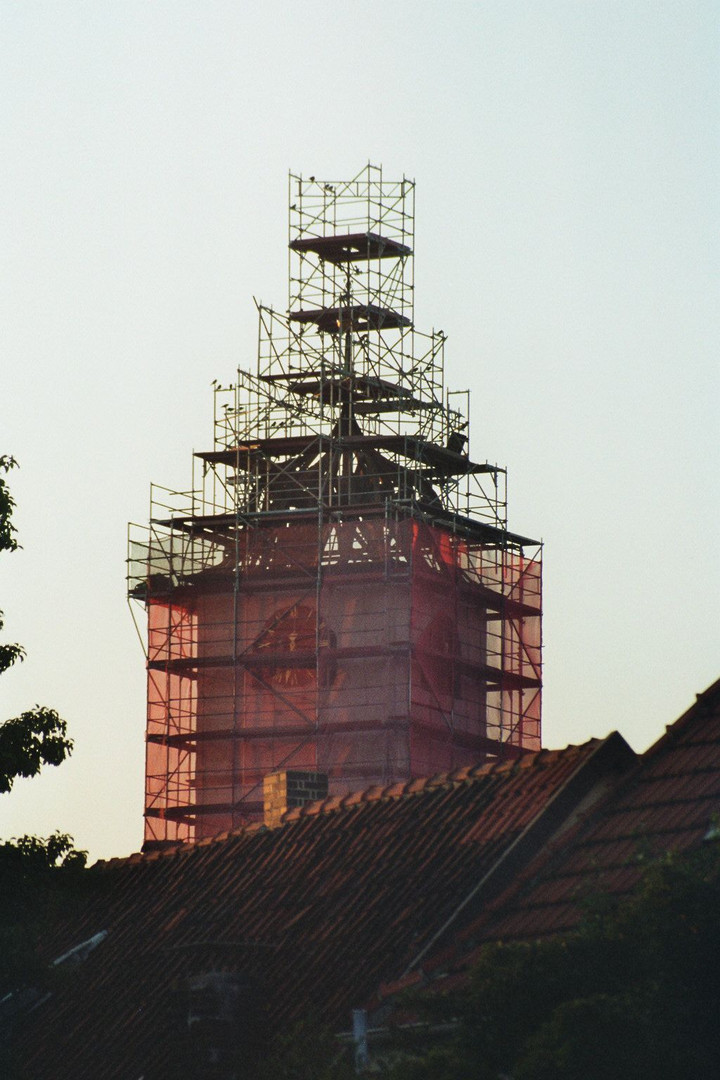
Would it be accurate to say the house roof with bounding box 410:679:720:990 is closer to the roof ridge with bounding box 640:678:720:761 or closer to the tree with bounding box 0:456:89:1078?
the roof ridge with bounding box 640:678:720:761

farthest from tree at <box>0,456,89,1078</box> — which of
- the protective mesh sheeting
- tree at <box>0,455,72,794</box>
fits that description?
the protective mesh sheeting

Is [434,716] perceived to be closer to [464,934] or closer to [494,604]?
[494,604]

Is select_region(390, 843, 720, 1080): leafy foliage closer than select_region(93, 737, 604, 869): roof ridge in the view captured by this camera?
Yes

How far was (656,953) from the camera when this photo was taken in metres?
16.7

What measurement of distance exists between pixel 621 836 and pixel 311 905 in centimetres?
378

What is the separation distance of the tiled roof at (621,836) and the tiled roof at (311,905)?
0.36m

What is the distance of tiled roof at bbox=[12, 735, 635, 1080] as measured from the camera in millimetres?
22734

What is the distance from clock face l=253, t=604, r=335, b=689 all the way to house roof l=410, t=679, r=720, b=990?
3360 centimetres

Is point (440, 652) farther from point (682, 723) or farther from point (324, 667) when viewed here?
point (682, 723)

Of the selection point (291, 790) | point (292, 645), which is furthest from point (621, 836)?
point (292, 645)

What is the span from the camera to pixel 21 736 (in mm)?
22672

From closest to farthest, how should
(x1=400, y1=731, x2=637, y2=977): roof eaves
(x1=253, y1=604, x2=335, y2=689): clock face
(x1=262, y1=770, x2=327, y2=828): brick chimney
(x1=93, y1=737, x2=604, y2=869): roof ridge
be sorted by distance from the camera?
1. (x1=400, y1=731, x2=637, y2=977): roof eaves
2. (x1=93, y1=737, x2=604, y2=869): roof ridge
3. (x1=262, y1=770, x2=327, y2=828): brick chimney
4. (x1=253, y1=604, x2=335, y2=689): clock face

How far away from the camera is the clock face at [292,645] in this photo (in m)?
56.6

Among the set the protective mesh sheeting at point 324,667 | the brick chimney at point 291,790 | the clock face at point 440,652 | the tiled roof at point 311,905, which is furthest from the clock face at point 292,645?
the tiled roof at point 311,905
